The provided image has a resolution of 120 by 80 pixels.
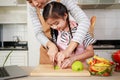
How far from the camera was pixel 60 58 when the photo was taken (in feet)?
3.22

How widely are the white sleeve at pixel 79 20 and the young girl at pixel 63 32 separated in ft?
0.17

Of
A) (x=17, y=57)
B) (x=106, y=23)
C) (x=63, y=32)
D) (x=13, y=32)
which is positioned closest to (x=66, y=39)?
(x=63, y=32)

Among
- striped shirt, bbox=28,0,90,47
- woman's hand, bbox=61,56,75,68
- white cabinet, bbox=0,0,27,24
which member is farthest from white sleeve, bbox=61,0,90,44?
white cabinet, bbox=0,0,27,24

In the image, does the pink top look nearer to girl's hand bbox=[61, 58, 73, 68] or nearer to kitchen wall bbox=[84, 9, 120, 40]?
girl's hand bbox=[61, 58, 73, 68]

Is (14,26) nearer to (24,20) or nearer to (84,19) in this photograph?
(24,20)

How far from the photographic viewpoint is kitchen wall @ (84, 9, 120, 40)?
293 centimetres

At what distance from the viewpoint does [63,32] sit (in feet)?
3.77

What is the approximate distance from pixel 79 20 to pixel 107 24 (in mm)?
1983

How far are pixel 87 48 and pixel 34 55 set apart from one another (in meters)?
1.25

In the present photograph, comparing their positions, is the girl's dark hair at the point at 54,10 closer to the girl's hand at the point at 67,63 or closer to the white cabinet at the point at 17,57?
the girl's hand at the point at 67,63

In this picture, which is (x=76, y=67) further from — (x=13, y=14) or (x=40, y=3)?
(x=13, y=14)

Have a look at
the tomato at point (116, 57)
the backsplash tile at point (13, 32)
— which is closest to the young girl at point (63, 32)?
the tomato at point (116, 57)

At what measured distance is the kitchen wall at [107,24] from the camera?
9.62ft

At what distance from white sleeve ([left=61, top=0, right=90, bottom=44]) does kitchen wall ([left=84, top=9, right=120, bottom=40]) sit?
1879mm
